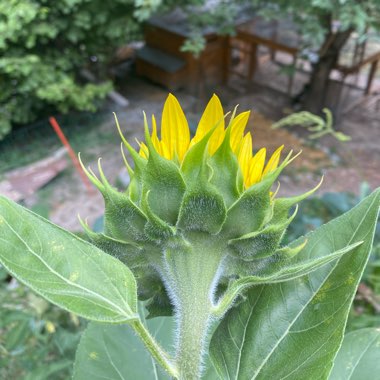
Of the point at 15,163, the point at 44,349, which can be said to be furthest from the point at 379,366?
the point at 15,163

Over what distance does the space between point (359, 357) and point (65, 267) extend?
49cm

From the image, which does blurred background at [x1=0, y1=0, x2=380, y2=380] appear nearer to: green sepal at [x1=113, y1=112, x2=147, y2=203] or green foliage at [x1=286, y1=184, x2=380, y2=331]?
green foliage at [x1=286, y1=184, x2=380, y2=331]

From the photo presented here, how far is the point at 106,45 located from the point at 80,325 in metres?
5.95

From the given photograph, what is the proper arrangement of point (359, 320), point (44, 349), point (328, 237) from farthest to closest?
point (44, 349) → point (359, 320) → point (328, 237)

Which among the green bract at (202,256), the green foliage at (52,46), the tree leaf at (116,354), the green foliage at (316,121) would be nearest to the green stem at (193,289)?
the green bract at (202,256)

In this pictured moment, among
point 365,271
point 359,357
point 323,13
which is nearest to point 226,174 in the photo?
point 359,357

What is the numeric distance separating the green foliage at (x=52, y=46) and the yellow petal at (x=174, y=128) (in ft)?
15.3

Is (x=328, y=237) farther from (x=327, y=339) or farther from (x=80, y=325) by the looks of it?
(x=80, y=325)

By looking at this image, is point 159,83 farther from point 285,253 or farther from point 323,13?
point 285,253

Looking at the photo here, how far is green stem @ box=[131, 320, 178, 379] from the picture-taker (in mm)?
487

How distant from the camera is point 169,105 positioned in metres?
0.54

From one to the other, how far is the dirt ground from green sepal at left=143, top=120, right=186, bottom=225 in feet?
11.5

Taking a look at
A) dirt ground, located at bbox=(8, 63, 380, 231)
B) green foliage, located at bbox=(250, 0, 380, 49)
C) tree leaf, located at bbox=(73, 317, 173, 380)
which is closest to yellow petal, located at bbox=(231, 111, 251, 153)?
tree leaf, located at bbox=(73, 317, 173, 380)

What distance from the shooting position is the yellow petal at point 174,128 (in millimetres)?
536
